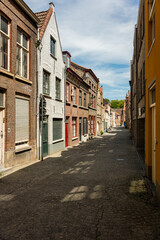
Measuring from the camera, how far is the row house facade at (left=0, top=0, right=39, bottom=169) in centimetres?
802

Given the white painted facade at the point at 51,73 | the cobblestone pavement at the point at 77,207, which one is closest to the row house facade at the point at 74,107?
the white painted facade at the point at 51,73

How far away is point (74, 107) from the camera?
18953 mm

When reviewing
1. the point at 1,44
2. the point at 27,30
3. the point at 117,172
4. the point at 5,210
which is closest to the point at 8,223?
the point at 5,210

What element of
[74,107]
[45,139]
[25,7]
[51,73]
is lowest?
[45,139]

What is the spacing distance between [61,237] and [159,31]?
4.99m

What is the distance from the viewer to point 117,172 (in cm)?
811

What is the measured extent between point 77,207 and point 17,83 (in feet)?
21.0

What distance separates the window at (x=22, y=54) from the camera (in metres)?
9.30

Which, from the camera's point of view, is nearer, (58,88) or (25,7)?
(25,7)

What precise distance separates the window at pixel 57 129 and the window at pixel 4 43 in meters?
6.33

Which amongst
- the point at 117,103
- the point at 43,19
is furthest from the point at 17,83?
the point at 117,103

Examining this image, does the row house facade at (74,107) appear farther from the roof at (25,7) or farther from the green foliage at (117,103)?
the green foliage at (117,103)

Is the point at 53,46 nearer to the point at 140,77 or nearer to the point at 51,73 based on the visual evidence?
the point at 51,73

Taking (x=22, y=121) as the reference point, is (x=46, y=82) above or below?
above
